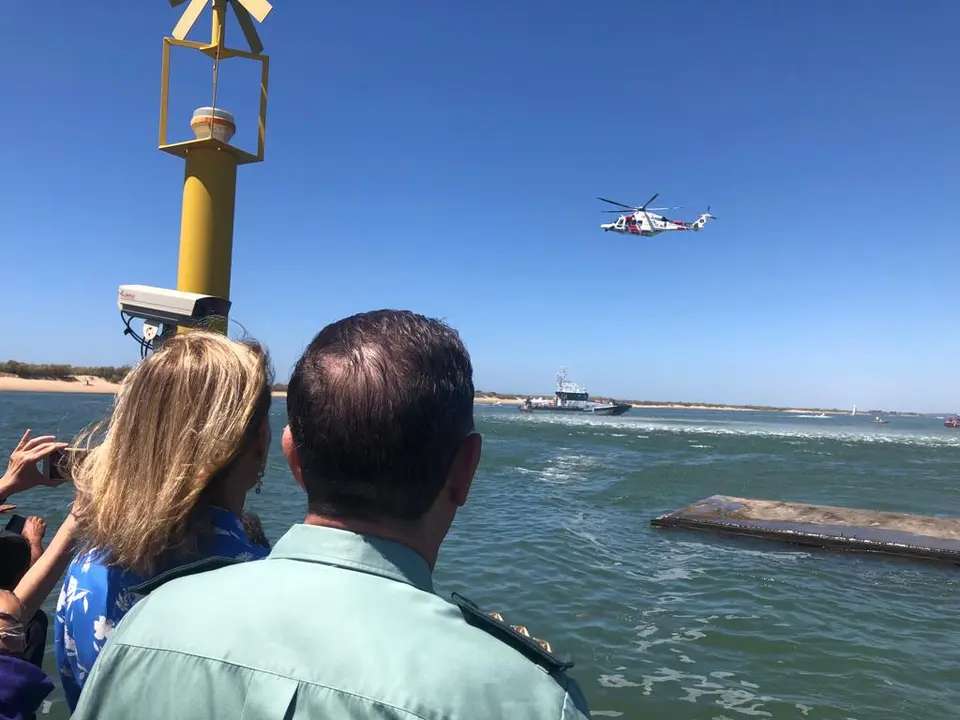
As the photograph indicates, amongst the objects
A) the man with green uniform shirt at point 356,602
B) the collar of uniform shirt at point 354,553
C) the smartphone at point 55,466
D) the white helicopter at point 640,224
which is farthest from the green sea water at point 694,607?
the white helicopter at point 640,224

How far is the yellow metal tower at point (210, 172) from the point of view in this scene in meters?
3.31

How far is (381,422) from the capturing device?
4.12ft

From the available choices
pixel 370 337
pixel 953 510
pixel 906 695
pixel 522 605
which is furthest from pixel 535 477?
pixel 370 337

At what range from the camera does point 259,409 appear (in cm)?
197

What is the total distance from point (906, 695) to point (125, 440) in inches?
292

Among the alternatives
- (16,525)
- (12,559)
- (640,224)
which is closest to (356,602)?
(12,559)

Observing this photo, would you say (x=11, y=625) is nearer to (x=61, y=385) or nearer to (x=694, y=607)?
(x=694, y=607)

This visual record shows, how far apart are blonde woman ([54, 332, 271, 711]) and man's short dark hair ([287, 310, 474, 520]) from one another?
656mm

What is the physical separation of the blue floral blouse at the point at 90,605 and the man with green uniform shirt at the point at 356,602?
0.62 meters

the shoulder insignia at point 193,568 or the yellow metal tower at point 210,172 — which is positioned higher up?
the yellow metal tower at point 210,172

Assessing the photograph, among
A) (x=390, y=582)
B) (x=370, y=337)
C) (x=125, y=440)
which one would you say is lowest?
(x=390, y=582)

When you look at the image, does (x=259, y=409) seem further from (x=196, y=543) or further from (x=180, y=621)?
(x=180, y=621)

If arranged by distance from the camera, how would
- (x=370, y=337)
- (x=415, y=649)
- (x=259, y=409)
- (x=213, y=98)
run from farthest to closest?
(x=213, y=98), (x=259, y=409), (x=370, y=337), (x=415, y=649)

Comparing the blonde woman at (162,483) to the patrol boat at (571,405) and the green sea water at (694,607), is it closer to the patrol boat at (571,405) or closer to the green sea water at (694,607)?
the green sea water at (694,607)
